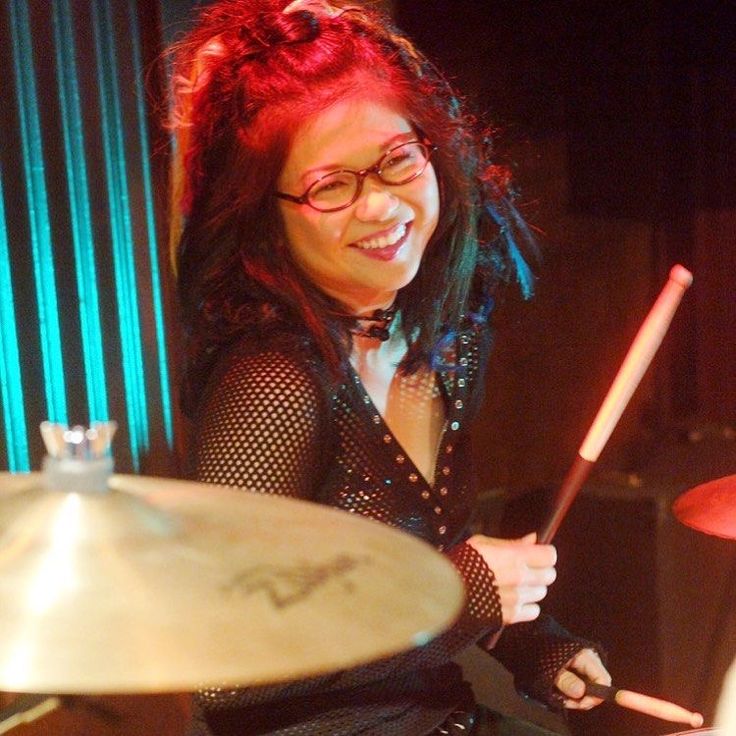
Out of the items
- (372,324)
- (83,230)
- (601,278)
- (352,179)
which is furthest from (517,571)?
(601,278)

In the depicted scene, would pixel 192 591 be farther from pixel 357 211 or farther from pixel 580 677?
pixel 580 677

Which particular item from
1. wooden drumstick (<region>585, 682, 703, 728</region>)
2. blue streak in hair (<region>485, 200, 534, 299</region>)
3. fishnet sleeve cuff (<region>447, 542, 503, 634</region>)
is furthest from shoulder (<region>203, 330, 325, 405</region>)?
wooden drumstick (<region>585, 682, 703, 728</region>)

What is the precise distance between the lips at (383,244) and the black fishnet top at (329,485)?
12cm

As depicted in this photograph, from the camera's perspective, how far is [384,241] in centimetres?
111

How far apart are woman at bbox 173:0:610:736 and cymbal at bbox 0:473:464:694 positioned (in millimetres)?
284

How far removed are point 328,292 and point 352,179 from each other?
5.1 inches

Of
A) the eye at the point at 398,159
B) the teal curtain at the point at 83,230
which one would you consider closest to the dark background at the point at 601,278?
the teal curtain at the point at 83,230

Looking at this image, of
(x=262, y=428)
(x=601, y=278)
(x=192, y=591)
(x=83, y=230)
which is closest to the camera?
(x=192, y=591)

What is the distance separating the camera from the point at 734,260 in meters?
2.95

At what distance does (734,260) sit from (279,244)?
84.2 inches

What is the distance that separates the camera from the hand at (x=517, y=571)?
1062 mm

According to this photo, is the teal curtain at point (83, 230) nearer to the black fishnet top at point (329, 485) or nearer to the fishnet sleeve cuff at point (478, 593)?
the black fishnet top at point (329, 485)

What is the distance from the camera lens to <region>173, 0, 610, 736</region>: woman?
102 cm

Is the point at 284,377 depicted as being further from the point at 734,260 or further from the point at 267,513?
the point at 734,260
